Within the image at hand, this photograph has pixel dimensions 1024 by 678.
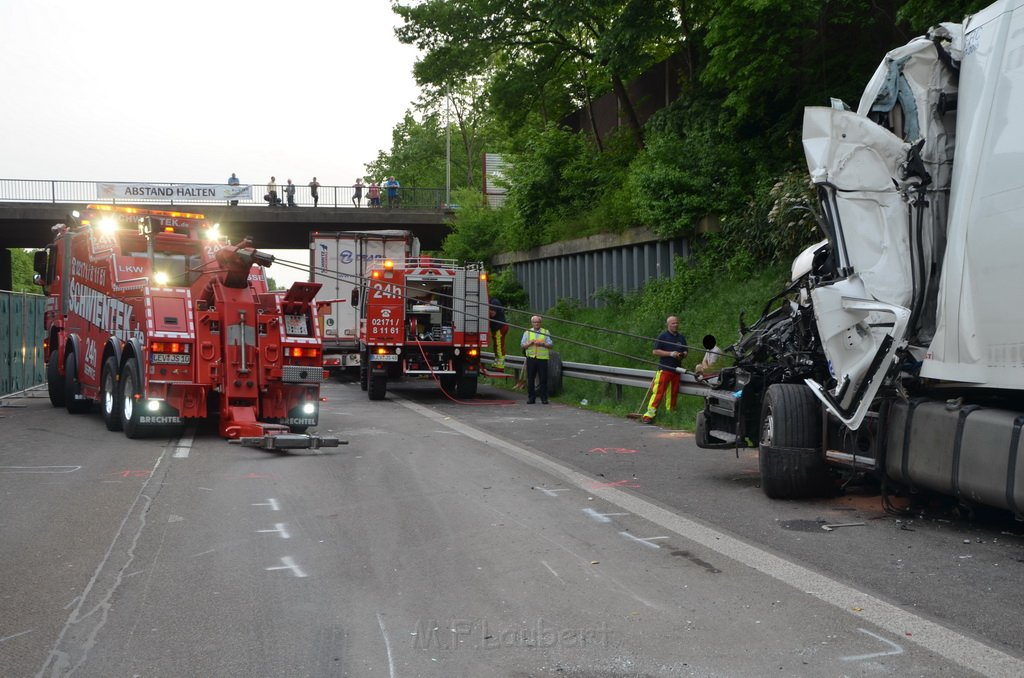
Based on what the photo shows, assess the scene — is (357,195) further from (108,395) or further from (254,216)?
(108,395)

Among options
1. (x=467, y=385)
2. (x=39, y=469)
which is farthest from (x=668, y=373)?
(x=39, y=469)

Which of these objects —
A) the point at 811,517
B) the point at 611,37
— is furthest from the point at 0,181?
the point at 811,517

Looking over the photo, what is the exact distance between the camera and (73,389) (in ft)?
54.1

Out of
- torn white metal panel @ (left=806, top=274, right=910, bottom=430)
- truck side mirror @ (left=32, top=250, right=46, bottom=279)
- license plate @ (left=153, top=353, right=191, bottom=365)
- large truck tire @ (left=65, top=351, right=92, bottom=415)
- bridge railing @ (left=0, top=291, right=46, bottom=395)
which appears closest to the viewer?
torn white metal panel @ (left=806, top=274, right=910, bottom=430)

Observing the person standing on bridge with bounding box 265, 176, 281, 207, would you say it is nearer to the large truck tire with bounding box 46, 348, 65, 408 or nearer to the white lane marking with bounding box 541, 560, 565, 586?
the large truck tire with bounding box 46, 348, 65, 408

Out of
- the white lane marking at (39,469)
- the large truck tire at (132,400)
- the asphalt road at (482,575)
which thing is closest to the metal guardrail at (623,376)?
the asphalt road at (482,575)

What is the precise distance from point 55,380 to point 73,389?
169 centimetres

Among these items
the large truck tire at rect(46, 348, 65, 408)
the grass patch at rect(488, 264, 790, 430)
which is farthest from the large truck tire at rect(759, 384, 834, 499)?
the large truck tire at rect(46, 348, 65, 408)

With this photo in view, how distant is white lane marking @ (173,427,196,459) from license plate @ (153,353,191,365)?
1.01m

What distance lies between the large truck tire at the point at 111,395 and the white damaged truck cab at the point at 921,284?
9037 mm

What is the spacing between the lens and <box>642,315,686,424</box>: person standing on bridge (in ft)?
50.0

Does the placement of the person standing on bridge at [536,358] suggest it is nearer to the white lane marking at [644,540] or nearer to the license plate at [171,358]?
the license plate at [171,358]

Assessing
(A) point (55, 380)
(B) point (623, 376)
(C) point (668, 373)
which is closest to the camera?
(C) point (668, 373)

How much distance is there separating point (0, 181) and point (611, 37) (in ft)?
95.0
